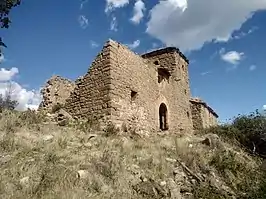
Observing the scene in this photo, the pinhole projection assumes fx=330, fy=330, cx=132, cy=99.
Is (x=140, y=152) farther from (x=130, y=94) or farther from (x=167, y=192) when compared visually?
(x=130, y=94)

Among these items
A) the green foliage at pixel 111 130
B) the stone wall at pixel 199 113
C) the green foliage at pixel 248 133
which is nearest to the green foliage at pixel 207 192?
the green foliage at pixel 111 130

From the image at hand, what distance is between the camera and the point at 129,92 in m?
14.0

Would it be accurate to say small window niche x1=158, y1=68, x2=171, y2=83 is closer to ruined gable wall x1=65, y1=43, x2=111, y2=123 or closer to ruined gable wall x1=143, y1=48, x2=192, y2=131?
ruined gable wall x1=143, y1=48, x2=192, y2=131

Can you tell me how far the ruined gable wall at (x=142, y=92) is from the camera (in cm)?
1330

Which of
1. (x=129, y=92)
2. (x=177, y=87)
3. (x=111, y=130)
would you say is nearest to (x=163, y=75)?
(x=177, y=87)

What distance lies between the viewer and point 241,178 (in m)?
10.4

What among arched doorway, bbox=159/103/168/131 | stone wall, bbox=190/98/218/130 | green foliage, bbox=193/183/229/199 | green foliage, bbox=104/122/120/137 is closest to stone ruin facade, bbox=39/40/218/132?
arched doorway, bbox=159/103/168/131

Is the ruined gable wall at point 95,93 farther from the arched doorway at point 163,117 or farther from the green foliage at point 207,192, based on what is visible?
the arched doorway at point 163,117

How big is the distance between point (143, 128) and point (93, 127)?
3.22 m

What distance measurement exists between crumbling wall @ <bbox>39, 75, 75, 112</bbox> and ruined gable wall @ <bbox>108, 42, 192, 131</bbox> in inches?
149

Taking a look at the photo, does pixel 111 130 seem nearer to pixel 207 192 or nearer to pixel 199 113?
pixel 207 192

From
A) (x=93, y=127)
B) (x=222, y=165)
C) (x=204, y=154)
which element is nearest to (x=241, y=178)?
(x=222, y=165)

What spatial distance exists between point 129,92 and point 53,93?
417cm

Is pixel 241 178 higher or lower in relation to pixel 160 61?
lower
